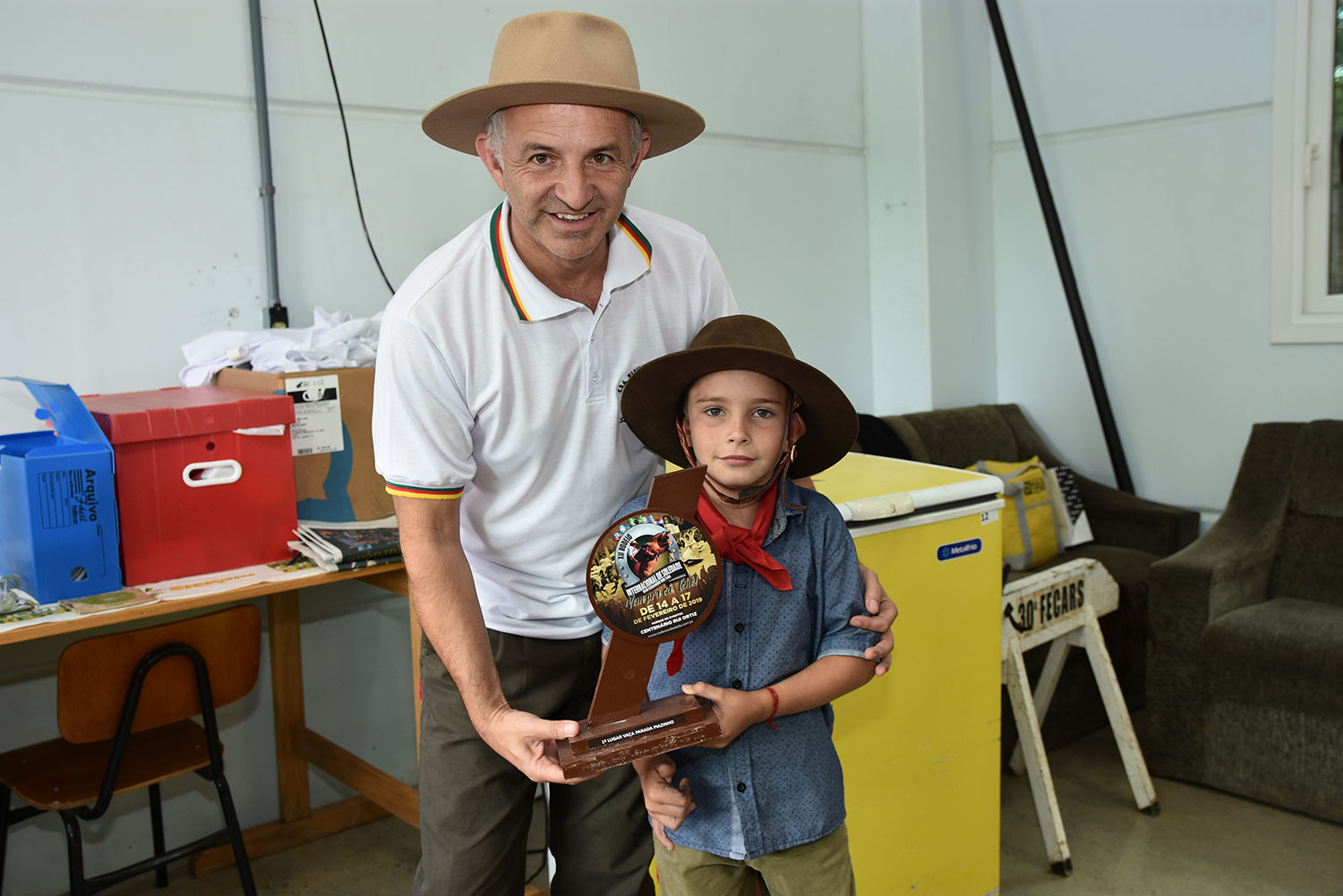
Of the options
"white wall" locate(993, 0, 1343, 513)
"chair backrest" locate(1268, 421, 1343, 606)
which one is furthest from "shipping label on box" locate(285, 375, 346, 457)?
"white wall" locate(993, 0, 1343, 513)

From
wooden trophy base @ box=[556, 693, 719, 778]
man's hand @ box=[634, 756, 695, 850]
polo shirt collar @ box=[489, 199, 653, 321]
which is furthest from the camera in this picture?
polo shirt collar @ box=[489, 199, 653, 321]

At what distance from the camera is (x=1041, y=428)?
4.23 meters

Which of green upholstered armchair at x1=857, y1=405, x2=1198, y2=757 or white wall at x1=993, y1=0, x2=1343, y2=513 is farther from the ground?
white wall at x1=993, y1=0, x2=1343, y2=513

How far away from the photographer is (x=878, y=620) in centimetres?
137

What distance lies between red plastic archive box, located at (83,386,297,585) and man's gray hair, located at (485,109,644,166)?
38.4 inches

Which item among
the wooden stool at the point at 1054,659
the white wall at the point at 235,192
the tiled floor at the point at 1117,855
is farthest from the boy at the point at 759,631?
the white wall at the point at 235,192

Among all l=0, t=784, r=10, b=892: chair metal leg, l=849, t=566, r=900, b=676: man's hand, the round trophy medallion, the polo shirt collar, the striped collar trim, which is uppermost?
the polo shirt collar

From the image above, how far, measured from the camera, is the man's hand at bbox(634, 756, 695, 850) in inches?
50.3

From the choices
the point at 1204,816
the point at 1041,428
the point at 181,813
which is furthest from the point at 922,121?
the point at 181,813

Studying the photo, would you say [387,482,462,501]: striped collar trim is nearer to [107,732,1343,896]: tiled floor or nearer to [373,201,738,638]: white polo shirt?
[373,201,738,638]: white polo shirt

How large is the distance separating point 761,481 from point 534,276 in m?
0.41

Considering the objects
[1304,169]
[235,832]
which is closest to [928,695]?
[235,832]

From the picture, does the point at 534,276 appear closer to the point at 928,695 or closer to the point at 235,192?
the point at 928,695

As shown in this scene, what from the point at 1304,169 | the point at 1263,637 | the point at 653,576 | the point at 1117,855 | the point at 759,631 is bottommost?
the point at 1117,855
